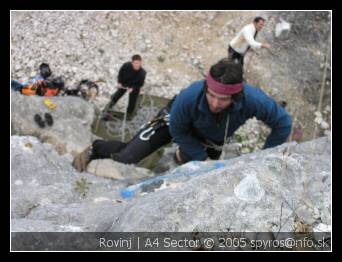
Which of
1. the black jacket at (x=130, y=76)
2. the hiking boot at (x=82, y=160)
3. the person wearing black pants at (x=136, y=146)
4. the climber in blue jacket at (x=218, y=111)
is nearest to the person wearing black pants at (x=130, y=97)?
the black jacket at (x=130, y=76)

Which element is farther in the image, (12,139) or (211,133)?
(12,139)

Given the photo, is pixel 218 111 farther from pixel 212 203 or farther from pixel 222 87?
pixel 212 203

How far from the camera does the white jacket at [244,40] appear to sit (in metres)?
7.98

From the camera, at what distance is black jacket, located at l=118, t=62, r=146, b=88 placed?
7.77 m

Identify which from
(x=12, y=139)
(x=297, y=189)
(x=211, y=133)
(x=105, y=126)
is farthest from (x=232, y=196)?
(x=105, y=126)

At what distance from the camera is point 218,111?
14.1 feet

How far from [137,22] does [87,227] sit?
829 cm

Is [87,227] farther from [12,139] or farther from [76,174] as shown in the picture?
[12,139]

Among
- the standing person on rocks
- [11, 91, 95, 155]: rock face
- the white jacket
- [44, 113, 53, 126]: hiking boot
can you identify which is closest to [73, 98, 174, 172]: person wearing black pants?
[11, 91, 95, 155]: rock face

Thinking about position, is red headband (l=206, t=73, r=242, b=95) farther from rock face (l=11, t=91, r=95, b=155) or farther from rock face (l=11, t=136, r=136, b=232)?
rock face (l=11, t=91, r=95, b=155)

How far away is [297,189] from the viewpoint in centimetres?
312

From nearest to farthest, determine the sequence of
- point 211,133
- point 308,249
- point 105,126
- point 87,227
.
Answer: point 308,249 → point 87,227 → point 211,133 → point 105,126

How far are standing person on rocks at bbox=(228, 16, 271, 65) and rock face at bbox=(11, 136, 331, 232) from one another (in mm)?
4442

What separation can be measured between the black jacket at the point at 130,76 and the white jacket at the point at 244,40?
2050 mm
